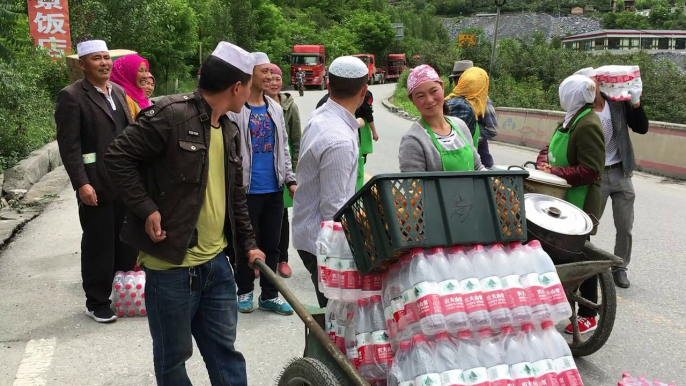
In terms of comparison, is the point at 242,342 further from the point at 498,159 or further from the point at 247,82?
the point at 498,159

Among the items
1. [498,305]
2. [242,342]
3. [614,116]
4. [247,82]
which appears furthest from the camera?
[614,116]

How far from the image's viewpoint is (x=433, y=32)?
91375 mm

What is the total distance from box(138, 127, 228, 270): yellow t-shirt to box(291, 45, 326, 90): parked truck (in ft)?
144

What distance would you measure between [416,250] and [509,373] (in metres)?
0.56

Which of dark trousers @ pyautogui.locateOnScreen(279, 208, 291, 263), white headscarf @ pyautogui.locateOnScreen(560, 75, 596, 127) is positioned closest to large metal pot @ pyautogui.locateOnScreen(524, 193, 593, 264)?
white headscarf @ pyautogui.locateOnScreen(560, 75, 596, 127)

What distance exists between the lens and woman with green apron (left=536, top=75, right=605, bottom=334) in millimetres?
4605

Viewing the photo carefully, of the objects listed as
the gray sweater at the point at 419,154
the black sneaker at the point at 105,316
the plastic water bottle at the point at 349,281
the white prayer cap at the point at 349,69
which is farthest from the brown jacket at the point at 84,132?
the plastic water bottle at the point at 349,281

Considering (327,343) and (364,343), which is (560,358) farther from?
(327,343)

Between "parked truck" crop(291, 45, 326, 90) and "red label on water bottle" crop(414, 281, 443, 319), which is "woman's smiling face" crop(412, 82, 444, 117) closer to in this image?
"red label on water bottle" crop(414, 281, 443, 319)

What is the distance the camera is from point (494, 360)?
97.9 inches

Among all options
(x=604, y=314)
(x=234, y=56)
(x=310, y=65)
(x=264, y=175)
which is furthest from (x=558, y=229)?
(x=310, y=65)

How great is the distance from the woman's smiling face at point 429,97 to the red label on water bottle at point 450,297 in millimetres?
1478

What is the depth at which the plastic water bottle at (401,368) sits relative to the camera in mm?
2484

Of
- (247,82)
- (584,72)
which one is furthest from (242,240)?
(584,72)
